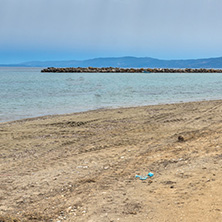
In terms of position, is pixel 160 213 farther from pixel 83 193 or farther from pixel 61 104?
pixel 61 104

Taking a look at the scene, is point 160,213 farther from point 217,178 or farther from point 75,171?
point 75,171

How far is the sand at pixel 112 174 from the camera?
3.62 metres

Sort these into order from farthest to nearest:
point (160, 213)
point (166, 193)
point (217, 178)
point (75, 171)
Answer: point (75, 171) < point (217, 178) < point (166, 193) < point (160, 213)

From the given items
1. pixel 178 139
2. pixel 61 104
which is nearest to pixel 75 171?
pixel 178 139

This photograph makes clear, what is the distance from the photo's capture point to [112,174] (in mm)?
4926

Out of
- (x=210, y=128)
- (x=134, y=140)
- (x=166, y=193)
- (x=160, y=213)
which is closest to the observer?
(x=160, y=213)

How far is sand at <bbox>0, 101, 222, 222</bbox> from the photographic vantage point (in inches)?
143

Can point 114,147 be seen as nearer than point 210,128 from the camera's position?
Yes

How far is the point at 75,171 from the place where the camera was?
206 inches

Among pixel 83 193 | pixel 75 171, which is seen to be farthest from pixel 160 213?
pixel 75 171

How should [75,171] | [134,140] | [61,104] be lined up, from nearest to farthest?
[75,171], [134,140], [61,104]

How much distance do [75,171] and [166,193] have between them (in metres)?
1.93

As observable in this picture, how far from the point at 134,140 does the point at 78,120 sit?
387cm

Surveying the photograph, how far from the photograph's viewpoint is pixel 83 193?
4.23 metres
